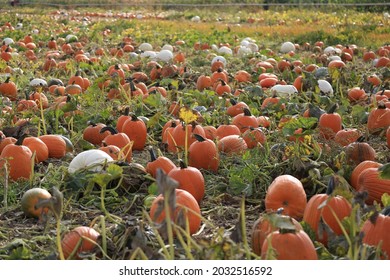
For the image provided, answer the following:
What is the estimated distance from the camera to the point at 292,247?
7.42 feet

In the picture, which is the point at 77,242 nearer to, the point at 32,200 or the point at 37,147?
the point at 32,200

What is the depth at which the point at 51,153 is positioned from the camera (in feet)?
13.7

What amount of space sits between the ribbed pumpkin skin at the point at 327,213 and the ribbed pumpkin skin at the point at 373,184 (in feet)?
1.81

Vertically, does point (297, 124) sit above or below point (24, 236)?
above

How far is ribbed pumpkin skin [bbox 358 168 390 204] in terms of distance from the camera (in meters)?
3.16

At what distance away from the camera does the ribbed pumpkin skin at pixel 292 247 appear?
2258mm

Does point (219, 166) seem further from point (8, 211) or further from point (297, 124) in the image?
point (8, 211)

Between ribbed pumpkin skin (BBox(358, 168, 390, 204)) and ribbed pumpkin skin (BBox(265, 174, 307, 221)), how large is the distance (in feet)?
1.26

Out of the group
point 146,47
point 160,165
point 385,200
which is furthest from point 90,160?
point 146,47

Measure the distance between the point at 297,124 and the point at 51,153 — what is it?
4.90 feet

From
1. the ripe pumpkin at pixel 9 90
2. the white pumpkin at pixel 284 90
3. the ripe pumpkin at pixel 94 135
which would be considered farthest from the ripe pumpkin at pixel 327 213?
the ripe pumpkin at pixel 9 90

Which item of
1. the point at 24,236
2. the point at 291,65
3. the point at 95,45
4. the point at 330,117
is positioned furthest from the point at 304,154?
the point at 95,45

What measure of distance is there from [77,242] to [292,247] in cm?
81

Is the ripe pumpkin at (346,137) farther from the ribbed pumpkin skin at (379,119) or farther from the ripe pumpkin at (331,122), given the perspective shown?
the ribbed pumpkin skin at (379,119)
